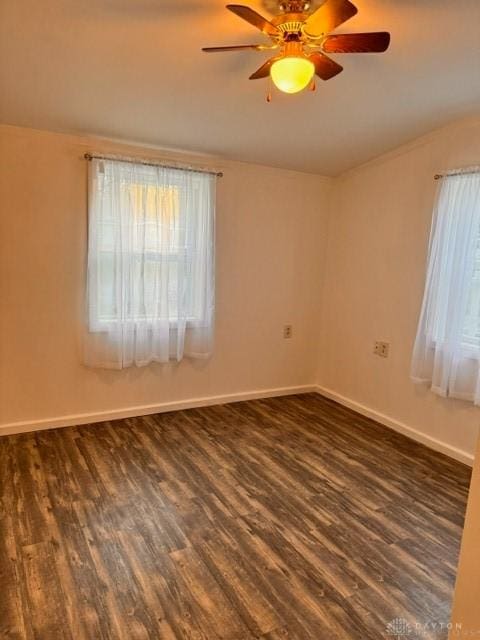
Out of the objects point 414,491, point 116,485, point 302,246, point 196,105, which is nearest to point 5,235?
point 196,105

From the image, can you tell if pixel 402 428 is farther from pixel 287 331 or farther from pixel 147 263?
pixel 147 263

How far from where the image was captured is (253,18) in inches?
62.2

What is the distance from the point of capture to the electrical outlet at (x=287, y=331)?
13.7ft

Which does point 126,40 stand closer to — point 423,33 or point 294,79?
point 294,79

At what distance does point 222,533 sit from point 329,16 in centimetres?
229

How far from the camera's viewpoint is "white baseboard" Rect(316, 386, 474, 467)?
3057mm

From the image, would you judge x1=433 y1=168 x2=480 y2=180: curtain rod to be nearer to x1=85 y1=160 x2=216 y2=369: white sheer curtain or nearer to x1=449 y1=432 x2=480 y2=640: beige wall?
x1=85 y1=160 x2=216 y2=369: white sheer curtain

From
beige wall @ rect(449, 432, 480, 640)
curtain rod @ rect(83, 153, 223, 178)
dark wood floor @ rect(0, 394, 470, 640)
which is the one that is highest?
curtain rod @ rect(83, 153, 223, 178)

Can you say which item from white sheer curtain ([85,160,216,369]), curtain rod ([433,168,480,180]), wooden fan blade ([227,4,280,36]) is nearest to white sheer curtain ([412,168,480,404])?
curtain rod ([433,168,480,180])

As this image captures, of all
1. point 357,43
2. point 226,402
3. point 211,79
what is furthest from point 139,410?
point 357,43

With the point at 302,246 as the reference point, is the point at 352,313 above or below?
below

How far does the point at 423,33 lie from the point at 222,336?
258 cm

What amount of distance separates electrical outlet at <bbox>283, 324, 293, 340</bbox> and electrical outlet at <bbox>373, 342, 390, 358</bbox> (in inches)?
32.8

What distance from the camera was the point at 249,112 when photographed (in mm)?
2805
